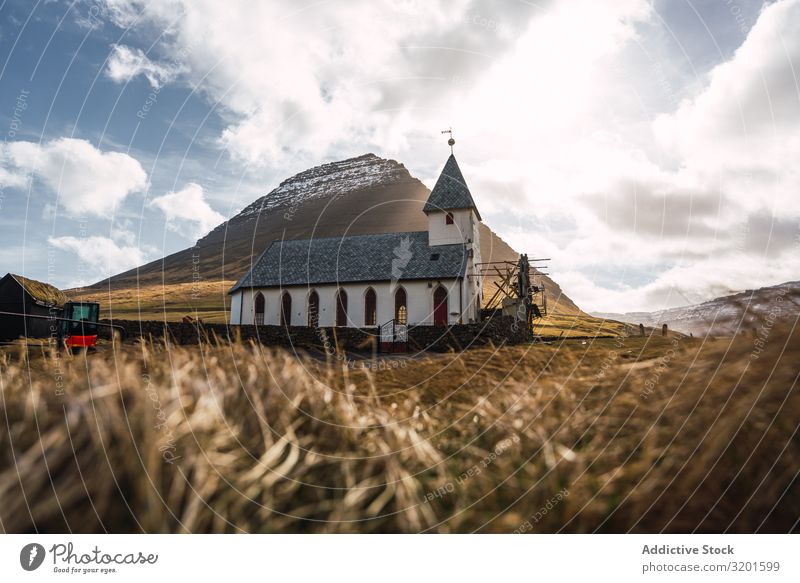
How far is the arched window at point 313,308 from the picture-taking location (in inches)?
1654

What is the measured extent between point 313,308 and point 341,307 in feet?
10.0

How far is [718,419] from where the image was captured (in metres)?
1.48

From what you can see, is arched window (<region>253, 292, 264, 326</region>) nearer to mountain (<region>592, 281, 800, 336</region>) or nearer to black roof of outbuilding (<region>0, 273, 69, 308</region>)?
black roof of outbuilding (<region>0, 273, 69, 308</region>)

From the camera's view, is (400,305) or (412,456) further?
(400,305)

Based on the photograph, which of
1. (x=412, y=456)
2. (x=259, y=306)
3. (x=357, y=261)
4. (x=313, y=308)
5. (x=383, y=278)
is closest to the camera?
(x=412, y=456)

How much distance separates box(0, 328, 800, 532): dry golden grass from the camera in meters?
1.41

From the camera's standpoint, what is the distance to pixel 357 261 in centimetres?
4419

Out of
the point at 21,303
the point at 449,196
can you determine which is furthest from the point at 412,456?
the point at 449,196

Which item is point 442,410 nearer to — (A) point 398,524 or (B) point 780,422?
(A) point 398,524

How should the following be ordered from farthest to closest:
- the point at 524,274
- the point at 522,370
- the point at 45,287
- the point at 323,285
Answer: the point at 323,285 → the point at 524,274 → the point at 45,287 → the point at 522,370

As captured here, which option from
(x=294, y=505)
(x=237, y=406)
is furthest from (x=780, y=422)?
(x=237, y=406)

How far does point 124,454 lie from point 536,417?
5.59 ft

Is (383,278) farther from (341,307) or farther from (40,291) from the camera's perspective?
(40,291)

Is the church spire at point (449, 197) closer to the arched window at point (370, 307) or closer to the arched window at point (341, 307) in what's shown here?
the arched window at point (370, 307)
